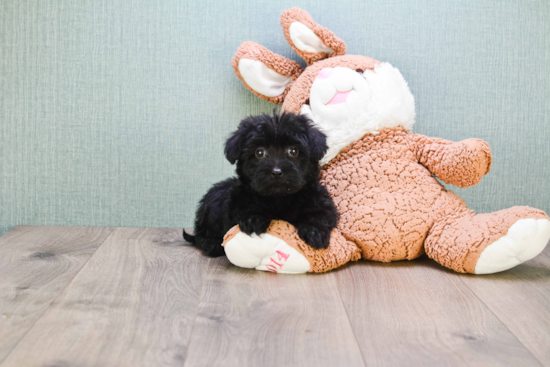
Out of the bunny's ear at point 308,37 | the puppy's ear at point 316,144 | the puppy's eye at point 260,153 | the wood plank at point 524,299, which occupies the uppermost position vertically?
the bunny's ear at point 308,37

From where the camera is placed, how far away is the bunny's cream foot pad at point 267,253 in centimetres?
136

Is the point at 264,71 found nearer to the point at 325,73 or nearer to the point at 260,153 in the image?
the point at 325,73

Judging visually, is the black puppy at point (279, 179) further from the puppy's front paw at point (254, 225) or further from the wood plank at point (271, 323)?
the wood plank at point (271, 323)

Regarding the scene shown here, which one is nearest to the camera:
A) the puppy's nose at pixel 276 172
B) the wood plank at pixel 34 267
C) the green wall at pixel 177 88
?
the wood plank at pixel 34 267

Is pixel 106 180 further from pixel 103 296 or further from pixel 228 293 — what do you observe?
pixel 228 293

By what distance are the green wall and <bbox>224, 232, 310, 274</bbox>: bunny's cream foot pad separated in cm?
60

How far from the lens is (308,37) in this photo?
166cm

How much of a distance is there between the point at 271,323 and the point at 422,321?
1.18ft

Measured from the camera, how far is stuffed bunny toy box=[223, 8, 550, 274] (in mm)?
1361

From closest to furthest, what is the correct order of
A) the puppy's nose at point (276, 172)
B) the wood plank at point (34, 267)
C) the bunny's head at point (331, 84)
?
the wood plank at point (34, 267), the puppy's nose at point (276, 172), the bunny's head at point (331, 84)

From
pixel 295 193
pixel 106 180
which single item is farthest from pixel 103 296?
pixel 106 180

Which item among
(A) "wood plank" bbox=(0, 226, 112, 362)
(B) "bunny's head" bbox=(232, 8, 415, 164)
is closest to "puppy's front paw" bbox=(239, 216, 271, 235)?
(B) "bunny's head" bbox=(232, 8, 415, 164)

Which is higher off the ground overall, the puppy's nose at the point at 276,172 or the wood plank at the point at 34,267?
the puppy's nose at the point at 276,172

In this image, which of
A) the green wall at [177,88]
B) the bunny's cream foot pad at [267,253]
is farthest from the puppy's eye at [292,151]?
the green wall at [177,88]
